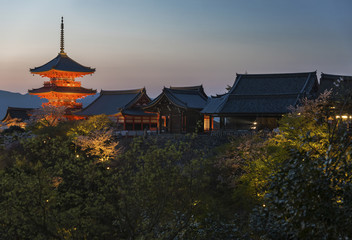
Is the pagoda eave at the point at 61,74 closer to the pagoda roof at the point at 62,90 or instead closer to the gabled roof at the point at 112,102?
the pagoda roof at the point at 62,90

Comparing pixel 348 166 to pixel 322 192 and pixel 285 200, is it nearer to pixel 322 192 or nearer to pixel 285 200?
pixel 322 192

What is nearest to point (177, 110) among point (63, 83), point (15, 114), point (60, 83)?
point (63, 83)

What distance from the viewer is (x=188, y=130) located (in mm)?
43312

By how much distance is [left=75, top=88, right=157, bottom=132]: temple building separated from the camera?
5153 cm

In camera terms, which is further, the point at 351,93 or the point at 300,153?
the point at 351,93

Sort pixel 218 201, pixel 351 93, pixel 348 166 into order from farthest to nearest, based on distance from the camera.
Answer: pixel 218 201
pixel 351 93
pixel 348 166

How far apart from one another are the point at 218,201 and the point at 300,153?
18161 mm

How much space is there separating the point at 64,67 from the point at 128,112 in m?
15.1

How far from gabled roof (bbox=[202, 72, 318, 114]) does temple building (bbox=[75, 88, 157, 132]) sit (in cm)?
1386

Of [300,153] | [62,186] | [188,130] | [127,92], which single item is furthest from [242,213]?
[127,92]

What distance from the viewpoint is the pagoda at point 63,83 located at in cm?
5672

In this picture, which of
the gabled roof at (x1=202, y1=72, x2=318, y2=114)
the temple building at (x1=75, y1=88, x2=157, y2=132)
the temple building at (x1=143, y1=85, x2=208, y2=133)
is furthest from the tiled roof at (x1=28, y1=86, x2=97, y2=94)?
the gabled roof at (x1=202, y1=72, x2=318, y2=114)

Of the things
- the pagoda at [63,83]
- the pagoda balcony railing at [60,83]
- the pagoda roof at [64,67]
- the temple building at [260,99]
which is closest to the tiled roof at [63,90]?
the pagoda at [63,83]

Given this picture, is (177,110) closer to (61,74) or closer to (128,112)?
(128,112)
